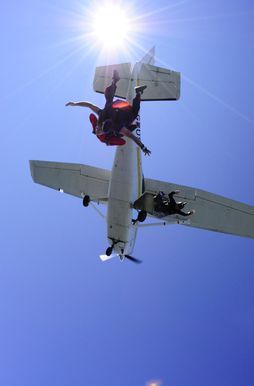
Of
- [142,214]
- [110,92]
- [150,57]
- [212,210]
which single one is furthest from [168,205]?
[150,57]

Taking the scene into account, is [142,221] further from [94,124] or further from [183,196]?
[94,124]

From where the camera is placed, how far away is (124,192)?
1809 cm

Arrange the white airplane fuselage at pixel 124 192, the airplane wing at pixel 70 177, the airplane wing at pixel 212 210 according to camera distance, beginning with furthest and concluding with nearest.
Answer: the airplane wing at pixel 70 177 < the airplane wing at pixel 212 210 < the white airplane fuselage at pixel 124 192

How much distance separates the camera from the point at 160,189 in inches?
816

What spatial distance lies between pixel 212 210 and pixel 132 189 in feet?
17.3

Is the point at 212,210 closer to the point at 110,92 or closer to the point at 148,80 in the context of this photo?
the point at 148,80

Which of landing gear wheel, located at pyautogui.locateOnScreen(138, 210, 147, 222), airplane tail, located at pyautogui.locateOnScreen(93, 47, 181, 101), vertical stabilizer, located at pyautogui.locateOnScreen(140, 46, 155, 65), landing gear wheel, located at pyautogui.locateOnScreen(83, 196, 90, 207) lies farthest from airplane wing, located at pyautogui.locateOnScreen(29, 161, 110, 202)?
vertical stabilizer, located at pyautogui.locateOnScreen(140, 46, 155, 65)

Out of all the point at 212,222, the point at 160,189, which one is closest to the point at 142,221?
the point at 160,189

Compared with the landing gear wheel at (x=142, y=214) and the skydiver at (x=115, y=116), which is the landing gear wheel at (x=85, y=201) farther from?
the skydiver at (x=115, y=116)

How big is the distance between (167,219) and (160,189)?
1816 mm

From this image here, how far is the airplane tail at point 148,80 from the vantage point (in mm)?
19359

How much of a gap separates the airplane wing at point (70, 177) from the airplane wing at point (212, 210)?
293cm

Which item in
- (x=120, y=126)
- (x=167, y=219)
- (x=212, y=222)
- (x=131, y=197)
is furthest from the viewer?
(x=212, y=222)

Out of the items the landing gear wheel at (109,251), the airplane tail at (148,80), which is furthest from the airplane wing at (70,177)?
the airplane tail at (148,80)
